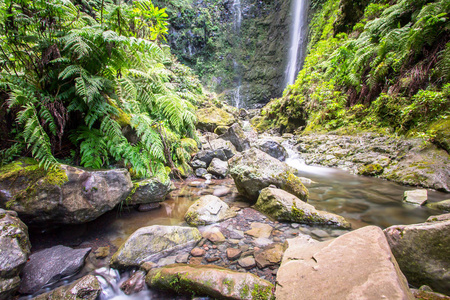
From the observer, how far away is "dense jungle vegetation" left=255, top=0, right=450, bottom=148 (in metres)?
4.46

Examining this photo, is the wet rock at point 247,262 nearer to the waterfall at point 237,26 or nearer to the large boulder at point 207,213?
the large boulder at point 207,213

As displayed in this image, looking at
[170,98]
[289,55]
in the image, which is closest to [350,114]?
[170,98]

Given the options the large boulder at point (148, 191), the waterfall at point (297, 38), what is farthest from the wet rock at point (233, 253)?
the waterfall at point (297, 38)

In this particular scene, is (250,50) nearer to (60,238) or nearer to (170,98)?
(170,98)

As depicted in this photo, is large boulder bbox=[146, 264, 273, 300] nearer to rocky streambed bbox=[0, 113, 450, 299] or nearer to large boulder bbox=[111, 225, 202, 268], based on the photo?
rocky streambed bbox=[0, 113, 450, 299]

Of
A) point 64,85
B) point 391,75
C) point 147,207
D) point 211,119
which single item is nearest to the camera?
point 64,85

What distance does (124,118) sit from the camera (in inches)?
118

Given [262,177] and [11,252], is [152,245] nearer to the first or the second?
[11,252]

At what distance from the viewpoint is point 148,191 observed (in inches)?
113

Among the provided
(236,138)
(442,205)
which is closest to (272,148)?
(236,138)

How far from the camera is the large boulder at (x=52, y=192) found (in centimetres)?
176

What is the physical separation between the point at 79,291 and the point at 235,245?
1448 millimetres

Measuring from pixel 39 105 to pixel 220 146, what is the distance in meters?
4.41

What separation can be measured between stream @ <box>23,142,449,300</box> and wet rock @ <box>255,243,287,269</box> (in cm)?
53
